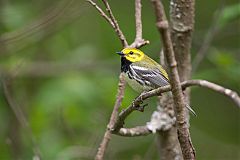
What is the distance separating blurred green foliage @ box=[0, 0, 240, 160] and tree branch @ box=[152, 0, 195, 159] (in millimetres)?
2237

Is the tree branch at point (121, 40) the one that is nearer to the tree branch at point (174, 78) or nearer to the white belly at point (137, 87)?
the tree branch at point (174, 78)

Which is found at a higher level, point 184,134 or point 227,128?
point 184,134

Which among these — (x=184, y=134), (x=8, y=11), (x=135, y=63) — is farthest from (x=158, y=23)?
(x=8, y=11)

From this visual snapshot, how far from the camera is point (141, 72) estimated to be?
401 cm

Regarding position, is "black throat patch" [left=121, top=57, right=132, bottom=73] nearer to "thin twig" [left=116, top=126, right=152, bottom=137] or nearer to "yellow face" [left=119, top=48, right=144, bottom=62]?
"yellow face" [left=119, top=48, right=144, bottom=62]

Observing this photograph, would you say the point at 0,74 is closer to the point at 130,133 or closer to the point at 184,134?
the point at 130,133

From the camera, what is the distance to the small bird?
12.6ft

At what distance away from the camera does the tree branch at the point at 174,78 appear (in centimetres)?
148

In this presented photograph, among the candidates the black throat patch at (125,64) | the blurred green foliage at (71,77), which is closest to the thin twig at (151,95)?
the black throat patch at (125,64)

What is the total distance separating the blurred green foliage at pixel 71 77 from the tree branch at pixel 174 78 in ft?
7.34

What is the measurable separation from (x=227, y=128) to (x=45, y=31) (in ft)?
9.25

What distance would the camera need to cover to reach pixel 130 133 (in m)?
2.89

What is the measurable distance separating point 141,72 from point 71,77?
151cm

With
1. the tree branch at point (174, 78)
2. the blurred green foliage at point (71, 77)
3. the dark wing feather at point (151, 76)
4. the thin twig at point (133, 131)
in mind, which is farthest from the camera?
the blurred green foliage at point (71, 77)
